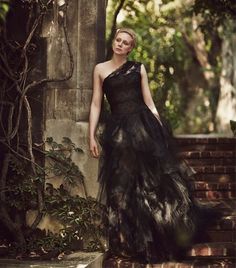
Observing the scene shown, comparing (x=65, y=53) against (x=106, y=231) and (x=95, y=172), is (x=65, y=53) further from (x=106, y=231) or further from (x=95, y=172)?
(x=106, y=231)

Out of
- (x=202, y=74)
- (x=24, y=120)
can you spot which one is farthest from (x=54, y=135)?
(x=202, y=74)

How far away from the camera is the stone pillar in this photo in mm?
5461

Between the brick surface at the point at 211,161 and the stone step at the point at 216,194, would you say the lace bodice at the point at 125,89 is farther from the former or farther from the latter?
the brick surface at the point at 211,161

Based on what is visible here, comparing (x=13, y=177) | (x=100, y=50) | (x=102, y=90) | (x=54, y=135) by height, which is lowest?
(x=13, y=177)

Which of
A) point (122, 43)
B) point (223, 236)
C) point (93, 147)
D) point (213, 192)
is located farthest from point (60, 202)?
point (213, 192)

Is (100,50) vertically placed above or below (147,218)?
above

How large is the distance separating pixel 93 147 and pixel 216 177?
2587 millimetres

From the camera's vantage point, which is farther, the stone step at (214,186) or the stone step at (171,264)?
the stone step at (214,186)

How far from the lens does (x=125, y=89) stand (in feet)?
18.1

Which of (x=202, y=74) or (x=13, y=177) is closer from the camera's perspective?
(x=13, y=177)

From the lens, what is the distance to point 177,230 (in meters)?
5.32

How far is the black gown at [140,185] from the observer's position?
5.31 metres

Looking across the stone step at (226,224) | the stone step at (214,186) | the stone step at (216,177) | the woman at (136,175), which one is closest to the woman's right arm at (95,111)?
the woman at (136,175)

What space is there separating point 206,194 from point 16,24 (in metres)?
2.94
